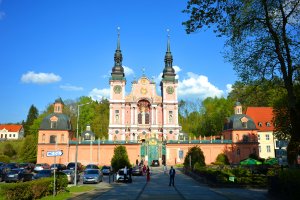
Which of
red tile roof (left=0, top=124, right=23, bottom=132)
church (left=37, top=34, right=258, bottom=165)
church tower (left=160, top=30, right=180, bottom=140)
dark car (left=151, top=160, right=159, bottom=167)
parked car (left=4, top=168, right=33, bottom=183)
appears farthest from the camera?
red tile roof (left=0, top=124, right=23, bottom=132)

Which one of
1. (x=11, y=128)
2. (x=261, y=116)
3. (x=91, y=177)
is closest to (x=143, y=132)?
(x=261, y=116)

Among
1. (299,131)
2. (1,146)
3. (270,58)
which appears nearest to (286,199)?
(299,131)

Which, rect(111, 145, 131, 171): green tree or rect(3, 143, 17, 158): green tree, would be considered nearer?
rect(111, 145, 131, 171): green tree

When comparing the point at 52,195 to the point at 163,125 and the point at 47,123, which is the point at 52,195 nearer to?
the point at 47,123

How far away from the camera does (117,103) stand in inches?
3140

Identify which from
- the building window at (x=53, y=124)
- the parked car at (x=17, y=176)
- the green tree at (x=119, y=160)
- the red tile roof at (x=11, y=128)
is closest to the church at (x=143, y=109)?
the building window at (x=53, y=124)

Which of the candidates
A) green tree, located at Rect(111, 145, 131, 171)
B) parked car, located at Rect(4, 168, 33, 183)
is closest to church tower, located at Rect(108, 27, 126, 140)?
green tree, located at Rect(111, 145, 131, 171)

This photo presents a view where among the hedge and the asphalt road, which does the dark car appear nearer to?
the asphalt road

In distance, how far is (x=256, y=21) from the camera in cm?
2127

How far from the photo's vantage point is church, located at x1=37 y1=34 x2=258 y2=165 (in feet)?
225

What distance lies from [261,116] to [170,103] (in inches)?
867

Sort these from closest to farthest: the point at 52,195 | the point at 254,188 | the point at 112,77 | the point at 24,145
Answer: the point at 52,195
the point at 254,188
the point at 24,145
the point at 112,77

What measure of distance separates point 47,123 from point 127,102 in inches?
782

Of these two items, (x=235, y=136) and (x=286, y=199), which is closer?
(x=286, y=199)
